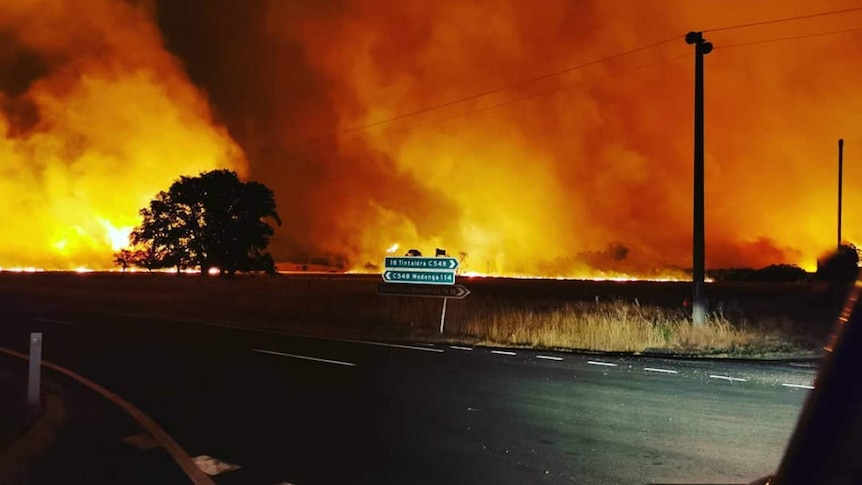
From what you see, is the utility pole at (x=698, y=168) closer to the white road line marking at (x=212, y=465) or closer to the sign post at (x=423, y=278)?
the sign post at (x=423, y=278)

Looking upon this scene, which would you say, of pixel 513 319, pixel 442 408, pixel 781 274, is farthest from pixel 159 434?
pixel 781 274

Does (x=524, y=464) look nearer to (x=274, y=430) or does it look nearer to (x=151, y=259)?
(x=274, y=430)

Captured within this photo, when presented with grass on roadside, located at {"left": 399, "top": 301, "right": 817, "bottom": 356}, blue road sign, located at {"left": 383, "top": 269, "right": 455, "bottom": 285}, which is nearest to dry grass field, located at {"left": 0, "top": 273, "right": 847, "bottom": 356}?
grass on roadside, located at {"left": 399, "top": 301, "right": 817, "bottom": 356}

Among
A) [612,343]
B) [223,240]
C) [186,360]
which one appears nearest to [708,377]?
[612,343]

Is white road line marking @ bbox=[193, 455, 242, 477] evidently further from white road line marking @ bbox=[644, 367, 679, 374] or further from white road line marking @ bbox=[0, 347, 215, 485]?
white road line marking @ bbox=[644, 367, 679, 374]

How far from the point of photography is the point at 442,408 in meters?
8.64

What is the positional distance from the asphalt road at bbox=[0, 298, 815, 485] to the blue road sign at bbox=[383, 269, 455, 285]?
209 inches

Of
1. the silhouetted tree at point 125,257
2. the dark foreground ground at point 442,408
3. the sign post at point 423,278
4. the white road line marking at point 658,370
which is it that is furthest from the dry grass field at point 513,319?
the silhouetted tree at point 125,257

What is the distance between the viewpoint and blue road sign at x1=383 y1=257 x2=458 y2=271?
20.3 metres

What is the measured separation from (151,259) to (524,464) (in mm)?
42284

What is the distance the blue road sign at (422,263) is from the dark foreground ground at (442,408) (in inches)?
171

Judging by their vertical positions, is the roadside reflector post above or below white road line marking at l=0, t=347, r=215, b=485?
above

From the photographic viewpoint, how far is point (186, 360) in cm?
1276

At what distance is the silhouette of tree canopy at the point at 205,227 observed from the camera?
43688mm
